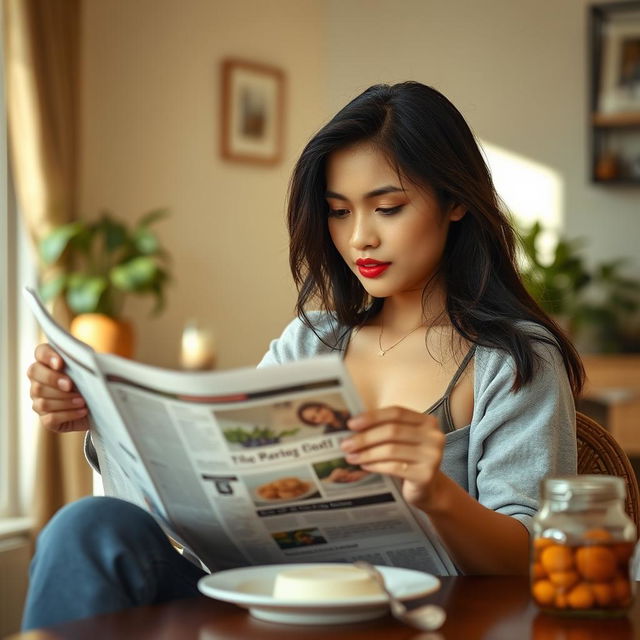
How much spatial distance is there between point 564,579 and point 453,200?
2.43 ft

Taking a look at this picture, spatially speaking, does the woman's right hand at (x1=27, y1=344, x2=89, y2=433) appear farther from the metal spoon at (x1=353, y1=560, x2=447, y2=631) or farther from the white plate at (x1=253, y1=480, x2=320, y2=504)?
the metal spoon at (x1=353, y1=560, x2=447, y2=631)

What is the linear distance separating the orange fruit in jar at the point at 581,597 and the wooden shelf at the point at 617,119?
4071 mm

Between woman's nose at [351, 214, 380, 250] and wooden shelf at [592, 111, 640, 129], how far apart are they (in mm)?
3530

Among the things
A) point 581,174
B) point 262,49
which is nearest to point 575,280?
point 581,174

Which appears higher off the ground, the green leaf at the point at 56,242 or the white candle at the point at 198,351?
the green leaf at the point at 56,242

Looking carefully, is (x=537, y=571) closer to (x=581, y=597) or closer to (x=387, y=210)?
(x=581, y=597)

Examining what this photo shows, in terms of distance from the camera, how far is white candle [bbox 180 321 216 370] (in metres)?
4.04

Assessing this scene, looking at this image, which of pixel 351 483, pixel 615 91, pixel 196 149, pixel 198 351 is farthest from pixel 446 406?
pixel 615 91

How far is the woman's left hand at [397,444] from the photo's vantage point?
1007 millimetres

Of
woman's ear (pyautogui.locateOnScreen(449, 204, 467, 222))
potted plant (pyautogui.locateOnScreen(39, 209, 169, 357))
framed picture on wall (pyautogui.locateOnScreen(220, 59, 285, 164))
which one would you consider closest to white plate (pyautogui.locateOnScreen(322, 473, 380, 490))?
woman's ear (pyautogui.locateOnScreen(449, 204, 467, 222))

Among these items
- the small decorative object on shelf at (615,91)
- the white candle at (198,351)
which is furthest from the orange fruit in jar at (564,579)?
the small decorative object on shelf at (615,91)

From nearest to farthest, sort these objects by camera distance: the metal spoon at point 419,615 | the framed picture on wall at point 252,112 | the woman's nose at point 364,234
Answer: the metal spoon at point 419,615
the woman's nose at point 364,234
the framed picture on wall at point 252,112

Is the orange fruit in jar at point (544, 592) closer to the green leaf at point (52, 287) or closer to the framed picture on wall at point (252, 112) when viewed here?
the green leaf at point (52, 287)

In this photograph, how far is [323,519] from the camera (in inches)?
43.1
